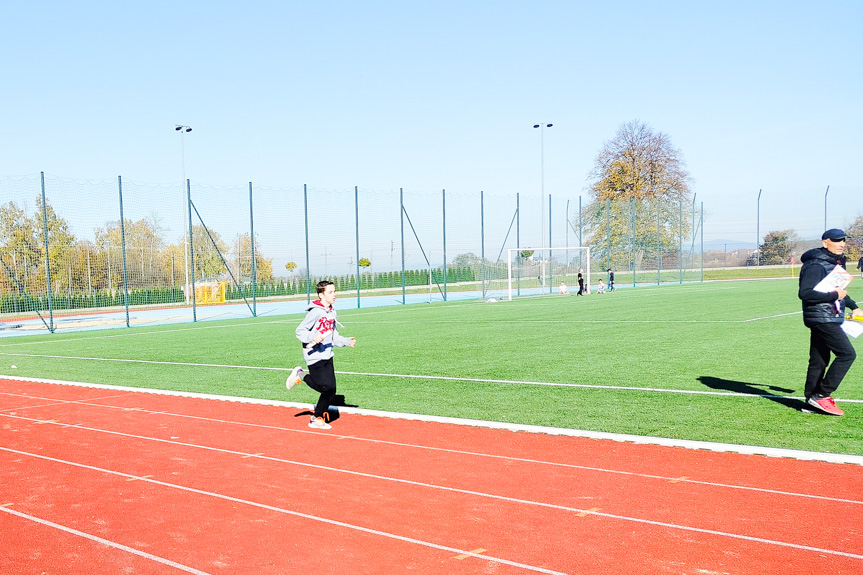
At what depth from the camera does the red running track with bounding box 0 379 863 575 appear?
4.80m

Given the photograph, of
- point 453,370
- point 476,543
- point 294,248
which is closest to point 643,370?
point 453,370

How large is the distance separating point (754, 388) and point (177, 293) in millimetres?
32297

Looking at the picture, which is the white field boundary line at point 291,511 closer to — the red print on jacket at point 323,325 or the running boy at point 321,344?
the running boy at point 321,344

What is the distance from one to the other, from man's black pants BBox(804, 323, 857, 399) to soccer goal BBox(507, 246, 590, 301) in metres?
35.5

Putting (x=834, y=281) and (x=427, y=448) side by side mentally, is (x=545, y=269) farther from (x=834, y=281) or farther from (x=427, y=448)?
(x=427, y=448)

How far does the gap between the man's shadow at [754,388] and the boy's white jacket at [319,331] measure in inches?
204

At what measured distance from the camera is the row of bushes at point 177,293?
28.2 metres

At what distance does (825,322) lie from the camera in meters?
8.61

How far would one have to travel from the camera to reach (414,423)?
29.9 ft

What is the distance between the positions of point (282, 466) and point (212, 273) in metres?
31.5

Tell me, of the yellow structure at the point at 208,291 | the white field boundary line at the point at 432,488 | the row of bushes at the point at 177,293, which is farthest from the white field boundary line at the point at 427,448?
the yellow structure at the point at 208,291

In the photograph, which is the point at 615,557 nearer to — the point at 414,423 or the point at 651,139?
the point at 414,423

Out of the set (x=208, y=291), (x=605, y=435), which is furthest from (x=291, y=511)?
(x=208, y=291)

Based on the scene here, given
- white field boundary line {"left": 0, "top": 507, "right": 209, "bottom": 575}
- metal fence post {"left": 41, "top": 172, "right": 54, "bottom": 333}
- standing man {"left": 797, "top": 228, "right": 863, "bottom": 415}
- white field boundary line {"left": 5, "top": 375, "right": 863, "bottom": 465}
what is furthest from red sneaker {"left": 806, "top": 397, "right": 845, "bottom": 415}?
metal fence post {"left": 41, "top": 172, "right": 54, "bottom": 333}
